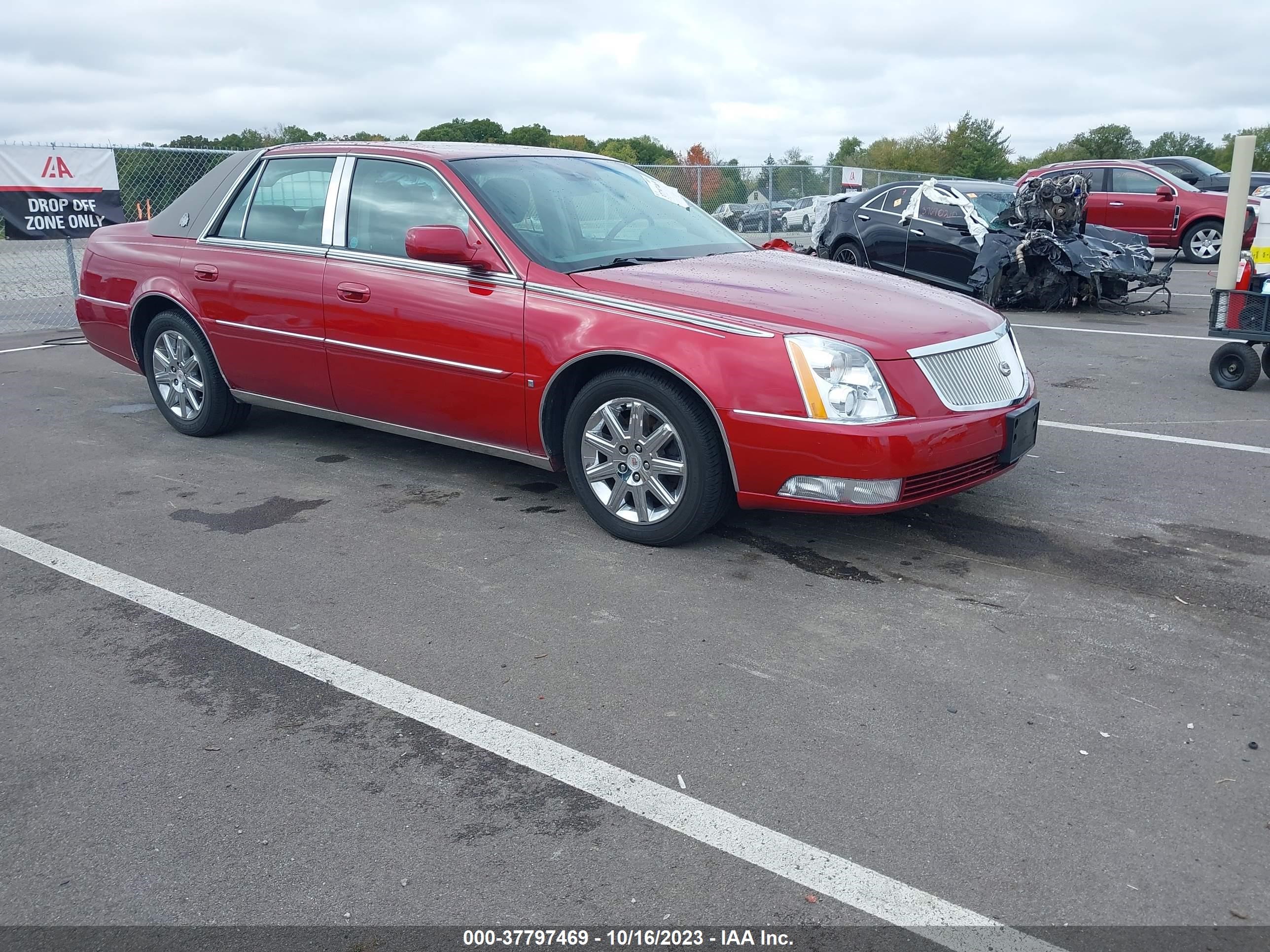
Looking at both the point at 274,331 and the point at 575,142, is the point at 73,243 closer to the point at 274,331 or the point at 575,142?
the point at 274,331

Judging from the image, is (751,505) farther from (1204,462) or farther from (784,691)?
(1204,462)

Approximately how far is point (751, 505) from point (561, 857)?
2.08m

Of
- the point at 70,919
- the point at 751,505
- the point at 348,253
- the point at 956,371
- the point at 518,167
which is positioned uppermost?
the point at 518,167

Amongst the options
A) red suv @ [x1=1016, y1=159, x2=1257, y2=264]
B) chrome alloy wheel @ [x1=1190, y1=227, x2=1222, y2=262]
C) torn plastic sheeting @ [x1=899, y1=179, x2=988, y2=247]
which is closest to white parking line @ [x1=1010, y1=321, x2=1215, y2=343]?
torn plastic sheeting @ [x1=899, y1=179, x2=988, y2=247]

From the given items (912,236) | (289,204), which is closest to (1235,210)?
(912,236)

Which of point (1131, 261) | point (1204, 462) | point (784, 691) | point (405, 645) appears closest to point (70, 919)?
point (405, 645)

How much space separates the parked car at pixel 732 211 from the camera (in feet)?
69.3

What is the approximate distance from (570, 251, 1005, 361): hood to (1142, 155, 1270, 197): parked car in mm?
15975

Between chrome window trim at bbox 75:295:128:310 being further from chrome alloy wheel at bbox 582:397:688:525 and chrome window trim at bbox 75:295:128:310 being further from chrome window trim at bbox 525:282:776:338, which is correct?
chrome alloy wheel at bbox 582:397:688:525

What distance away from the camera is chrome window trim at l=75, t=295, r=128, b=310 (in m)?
6.61

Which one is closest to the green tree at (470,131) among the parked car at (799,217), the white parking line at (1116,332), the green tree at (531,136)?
the green tree at (531,136)

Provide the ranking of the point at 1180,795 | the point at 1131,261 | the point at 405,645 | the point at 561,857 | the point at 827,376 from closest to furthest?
the point at 561,857, the point at 1180,795, the point at 405,645, the point at 827,376, the point at 1131,261

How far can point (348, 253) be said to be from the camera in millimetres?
5422

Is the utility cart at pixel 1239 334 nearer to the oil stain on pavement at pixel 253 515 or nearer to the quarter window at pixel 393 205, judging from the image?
the quarter window at pixel 393 205
